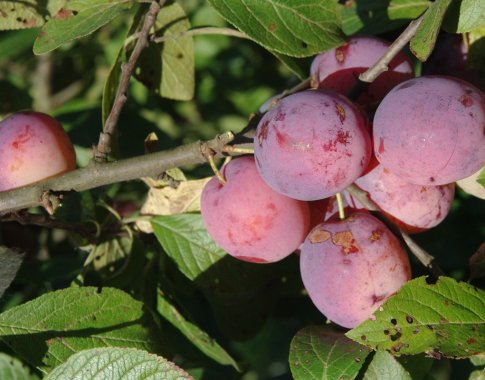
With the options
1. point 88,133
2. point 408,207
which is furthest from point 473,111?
point 88,133

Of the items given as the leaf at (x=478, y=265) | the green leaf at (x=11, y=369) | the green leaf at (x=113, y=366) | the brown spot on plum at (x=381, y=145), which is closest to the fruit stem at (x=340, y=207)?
the brown spot on plum at (x=381, y=145)

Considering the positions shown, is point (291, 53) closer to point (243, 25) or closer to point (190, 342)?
point (243, 25)

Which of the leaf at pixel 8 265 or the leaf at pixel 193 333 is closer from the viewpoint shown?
the leaf at pixel 8 265

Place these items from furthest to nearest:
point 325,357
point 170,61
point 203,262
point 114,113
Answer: point 170,61 → point 203,262 → point 114,113 → point 325,357

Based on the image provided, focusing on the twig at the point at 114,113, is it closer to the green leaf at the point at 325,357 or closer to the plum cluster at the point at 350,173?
the plum cluster at the point at 350,173

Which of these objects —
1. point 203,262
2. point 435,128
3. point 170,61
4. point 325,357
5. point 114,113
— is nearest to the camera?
point 435,128

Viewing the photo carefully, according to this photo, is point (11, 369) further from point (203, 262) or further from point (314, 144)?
point (314, 144)

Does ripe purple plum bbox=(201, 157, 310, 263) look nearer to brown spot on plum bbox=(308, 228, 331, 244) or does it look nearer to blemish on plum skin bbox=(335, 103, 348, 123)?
brown spot on plum bbox=(308, 228, 331, 244)

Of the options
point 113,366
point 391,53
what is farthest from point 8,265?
point 391,53
